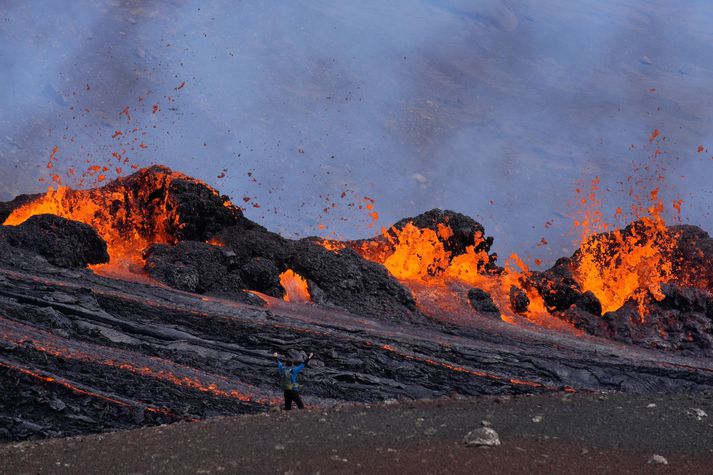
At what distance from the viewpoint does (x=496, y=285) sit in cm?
3312

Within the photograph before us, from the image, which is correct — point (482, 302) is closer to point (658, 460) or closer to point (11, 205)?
point (11, 205)

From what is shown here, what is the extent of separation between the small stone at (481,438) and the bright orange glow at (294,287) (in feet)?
51.1

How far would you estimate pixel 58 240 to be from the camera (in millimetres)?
25953

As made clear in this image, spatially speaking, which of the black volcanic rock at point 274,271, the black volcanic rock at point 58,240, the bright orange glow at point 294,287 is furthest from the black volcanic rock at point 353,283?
the black volcanic rock at point 58,240

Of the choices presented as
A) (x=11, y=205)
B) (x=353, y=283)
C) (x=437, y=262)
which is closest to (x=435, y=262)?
(x=437, y=262)

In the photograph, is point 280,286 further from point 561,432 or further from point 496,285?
point 561,432

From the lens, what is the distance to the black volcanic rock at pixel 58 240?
25484 mm

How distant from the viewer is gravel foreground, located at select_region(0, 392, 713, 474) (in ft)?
37.8

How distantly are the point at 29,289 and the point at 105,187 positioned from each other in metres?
11.5

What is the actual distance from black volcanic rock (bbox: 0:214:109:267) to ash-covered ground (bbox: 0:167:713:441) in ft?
0.15

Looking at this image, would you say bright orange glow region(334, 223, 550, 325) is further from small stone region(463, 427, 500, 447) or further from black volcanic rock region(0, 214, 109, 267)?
small stone region(463, 427, 500, 447)

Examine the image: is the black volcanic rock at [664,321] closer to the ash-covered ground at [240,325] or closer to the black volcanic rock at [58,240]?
the ash-covered ground at [240,325]

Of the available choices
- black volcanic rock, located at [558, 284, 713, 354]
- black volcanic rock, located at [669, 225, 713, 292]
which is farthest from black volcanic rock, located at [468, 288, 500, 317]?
black volcanic rock, located at [669, 225, 713, 292]

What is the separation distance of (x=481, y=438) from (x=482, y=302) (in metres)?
18.5
